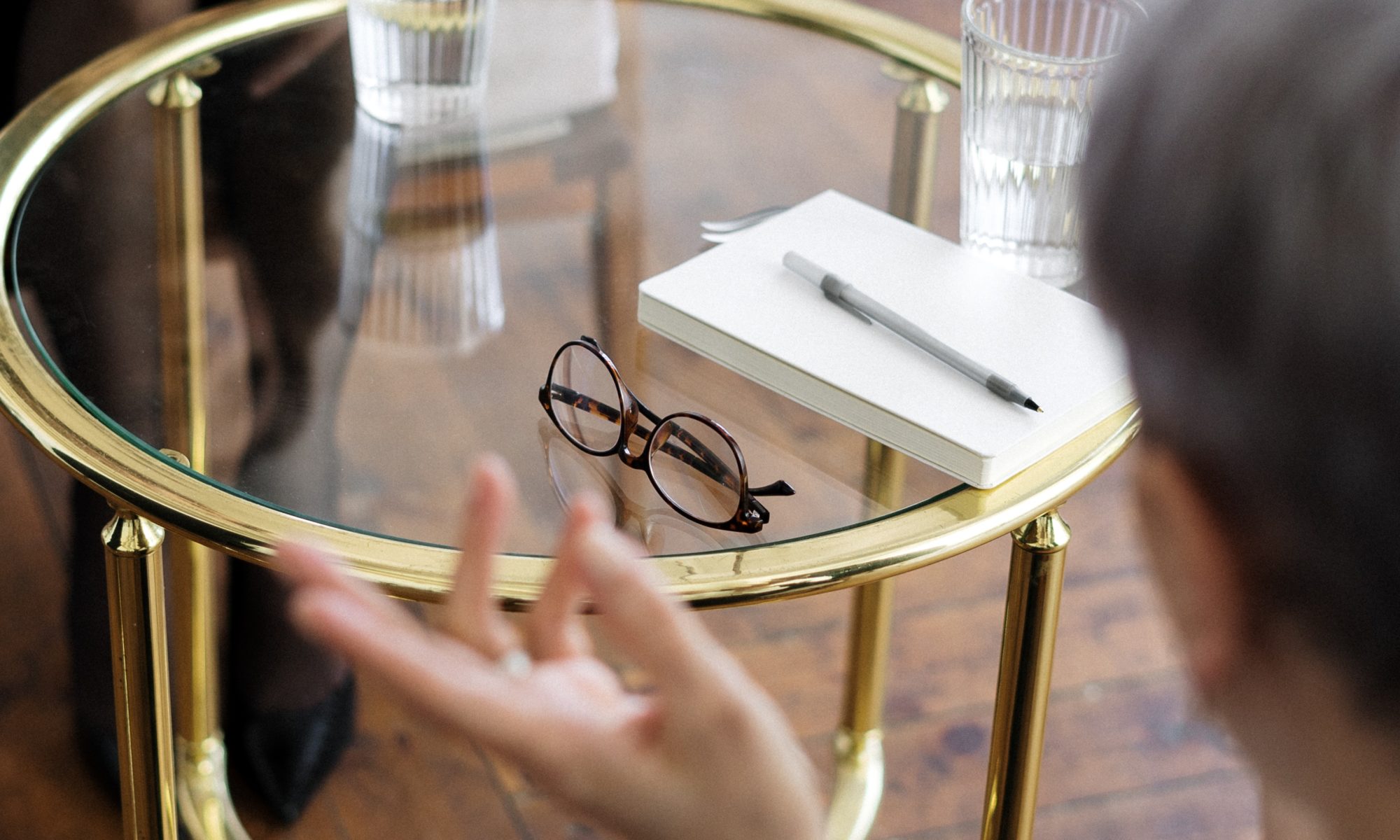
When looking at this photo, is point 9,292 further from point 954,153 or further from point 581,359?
point 954,153

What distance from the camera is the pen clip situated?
2.17ft

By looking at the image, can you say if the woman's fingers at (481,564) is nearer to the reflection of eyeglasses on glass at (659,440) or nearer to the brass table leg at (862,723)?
the reflection of eyeglasses on glass at (659,440)

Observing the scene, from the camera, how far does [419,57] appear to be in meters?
0.85

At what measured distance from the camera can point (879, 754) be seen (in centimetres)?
104

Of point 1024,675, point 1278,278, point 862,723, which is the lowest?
point 862,723

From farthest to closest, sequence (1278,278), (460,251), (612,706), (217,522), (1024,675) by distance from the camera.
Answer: (460,251), (1024,675), (217,522), (612,706), (1278,278)

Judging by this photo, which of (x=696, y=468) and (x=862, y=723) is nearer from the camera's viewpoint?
(x=696, y=468)

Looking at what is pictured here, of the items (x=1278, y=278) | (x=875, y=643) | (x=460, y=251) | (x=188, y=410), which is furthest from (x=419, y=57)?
(x=1278, y=278)

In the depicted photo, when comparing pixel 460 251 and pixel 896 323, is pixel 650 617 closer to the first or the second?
pixel 896 323

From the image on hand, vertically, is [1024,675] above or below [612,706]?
below

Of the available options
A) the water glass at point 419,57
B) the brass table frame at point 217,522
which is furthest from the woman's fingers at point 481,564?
the water glass at point 419,57

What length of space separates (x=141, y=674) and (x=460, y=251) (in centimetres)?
26

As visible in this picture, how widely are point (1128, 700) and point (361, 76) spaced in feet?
2.29

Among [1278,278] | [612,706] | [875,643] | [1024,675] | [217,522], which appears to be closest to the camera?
[1278,278]
